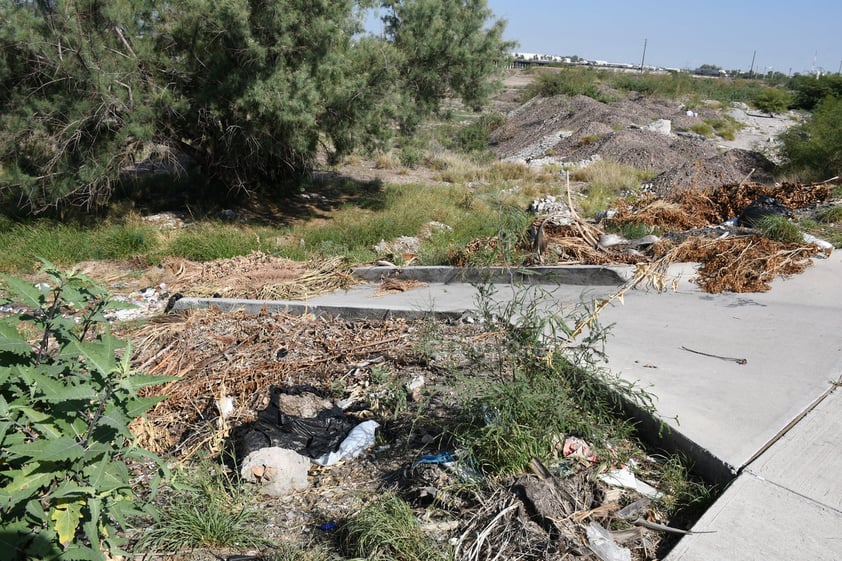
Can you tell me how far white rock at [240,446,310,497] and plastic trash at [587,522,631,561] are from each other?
1509 millimetres

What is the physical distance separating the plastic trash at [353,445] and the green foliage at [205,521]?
0.54 metres

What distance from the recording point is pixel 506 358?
3504 mm

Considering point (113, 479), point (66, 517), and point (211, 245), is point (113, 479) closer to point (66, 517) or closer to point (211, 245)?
point (66, 517)

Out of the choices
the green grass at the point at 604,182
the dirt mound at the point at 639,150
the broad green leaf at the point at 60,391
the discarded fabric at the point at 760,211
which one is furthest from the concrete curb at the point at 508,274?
the dirt mound at the point at 639,150

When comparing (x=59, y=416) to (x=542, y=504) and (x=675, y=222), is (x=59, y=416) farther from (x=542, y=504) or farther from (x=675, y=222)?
(x=675, y=222)

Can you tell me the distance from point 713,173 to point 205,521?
13089 millimetres

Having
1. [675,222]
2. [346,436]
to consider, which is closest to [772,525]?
[346,436]

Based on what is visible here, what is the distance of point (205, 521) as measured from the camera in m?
2.85

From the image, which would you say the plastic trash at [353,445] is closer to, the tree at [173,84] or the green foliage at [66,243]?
the tree at [173,84]

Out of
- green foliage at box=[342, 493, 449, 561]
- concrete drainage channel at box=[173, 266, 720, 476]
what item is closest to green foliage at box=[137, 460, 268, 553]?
green foliage at box=[342, 493, 449, 561]

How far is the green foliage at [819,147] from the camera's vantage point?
12.6 m

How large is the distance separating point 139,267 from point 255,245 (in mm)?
1619

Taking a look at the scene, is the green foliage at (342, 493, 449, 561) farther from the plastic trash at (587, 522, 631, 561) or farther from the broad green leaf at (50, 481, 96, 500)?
the broad green leaf at (50, 481, 96, 500)

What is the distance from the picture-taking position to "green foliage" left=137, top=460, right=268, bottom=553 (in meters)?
2.80
